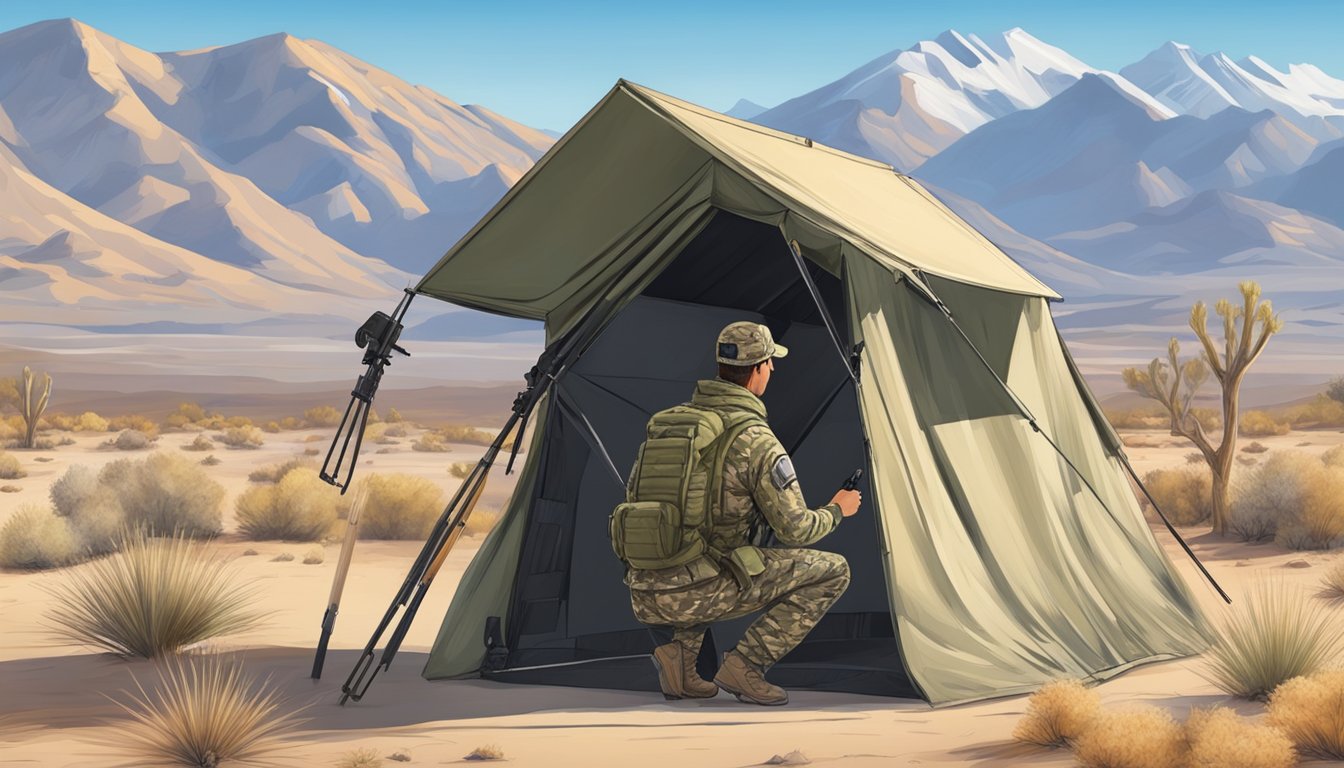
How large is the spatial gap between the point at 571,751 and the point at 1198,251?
127m

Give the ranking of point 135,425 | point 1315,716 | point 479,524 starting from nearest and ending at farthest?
point 1315,716 → point 479,524 → point 135,425

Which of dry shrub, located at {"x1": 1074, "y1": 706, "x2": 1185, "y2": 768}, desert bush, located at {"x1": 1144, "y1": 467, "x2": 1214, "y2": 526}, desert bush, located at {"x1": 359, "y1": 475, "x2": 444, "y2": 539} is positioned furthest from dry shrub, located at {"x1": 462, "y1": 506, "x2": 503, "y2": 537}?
dry shrub, located at {"x1": 1074, "y1": 706, "x2": 1185, "y2": 768}

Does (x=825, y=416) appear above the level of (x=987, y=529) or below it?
above

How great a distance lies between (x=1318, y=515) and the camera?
50.9ft

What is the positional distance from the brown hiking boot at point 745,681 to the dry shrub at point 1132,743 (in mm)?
1790

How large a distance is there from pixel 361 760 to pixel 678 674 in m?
1.83

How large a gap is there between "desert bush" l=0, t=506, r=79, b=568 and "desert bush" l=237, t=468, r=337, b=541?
271 centimetres

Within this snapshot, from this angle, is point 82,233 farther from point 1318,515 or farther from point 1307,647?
point 1307,647

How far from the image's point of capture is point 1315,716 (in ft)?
20.0

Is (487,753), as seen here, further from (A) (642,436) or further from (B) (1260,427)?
(B) (1260,427)

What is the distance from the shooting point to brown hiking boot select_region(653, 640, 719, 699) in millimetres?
7594

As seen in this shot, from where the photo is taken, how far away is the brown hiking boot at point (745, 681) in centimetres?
747

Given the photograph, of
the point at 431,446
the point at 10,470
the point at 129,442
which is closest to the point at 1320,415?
the point at 431,446

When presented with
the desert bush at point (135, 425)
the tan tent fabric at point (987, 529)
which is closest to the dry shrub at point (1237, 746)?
the tan tent fabric at point (987, 529)
